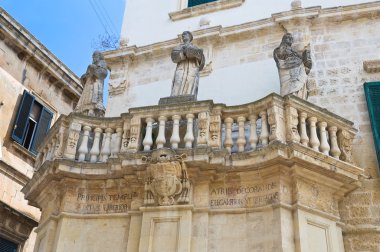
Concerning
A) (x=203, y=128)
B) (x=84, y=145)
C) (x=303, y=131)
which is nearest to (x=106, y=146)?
(x=84, y=145)

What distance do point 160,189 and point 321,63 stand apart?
471 cm

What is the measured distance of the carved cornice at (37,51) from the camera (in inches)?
526

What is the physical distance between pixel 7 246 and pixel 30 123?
354 cm

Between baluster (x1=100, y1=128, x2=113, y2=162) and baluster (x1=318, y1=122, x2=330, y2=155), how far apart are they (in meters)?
3.12

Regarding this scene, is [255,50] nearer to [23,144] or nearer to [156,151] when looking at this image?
[156,151]

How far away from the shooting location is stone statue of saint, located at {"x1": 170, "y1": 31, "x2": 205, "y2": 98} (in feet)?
27.4

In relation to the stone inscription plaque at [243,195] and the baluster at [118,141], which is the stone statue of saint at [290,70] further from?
the baluster at [118,141]

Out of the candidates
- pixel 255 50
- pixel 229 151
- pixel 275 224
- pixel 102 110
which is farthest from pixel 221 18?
pixel 275 224

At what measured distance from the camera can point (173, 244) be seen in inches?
265

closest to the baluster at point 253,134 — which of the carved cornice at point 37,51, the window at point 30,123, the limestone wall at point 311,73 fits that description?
the limestone wall at point 311,73

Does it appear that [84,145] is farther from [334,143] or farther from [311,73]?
[311,73]

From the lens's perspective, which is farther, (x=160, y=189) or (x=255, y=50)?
(x=255, y=50)

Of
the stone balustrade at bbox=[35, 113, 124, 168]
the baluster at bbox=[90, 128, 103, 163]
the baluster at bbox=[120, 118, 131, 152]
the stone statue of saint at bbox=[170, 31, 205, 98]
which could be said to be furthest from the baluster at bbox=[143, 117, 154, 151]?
the stone statue of saint at bbox=[170, 31, 205, 98]

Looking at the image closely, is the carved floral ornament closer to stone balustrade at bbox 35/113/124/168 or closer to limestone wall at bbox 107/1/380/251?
stone balustrade at bbox 35/113/124/168
